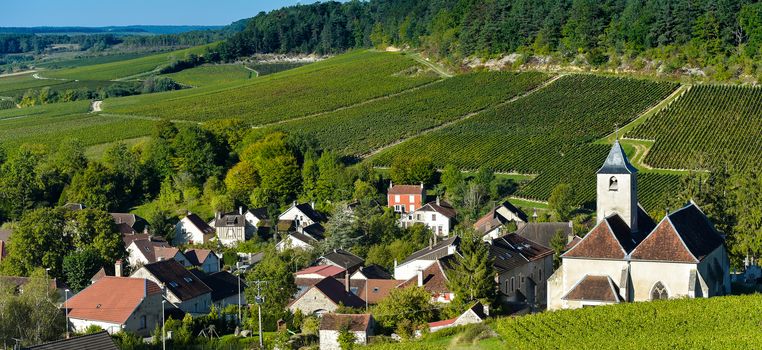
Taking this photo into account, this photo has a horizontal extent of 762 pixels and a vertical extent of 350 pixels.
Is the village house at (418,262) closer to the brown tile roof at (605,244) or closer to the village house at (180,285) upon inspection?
the village house at (180,285)

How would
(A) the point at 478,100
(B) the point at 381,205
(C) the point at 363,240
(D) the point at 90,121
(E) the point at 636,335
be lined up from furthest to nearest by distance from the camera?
(D) the point at 90,121
(A) the point at 478,100
(B) the point at 381,205
(C) the point at 363,240
(E) the point at 636,335

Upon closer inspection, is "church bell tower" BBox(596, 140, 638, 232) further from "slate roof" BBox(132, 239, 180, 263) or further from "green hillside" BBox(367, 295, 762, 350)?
"slate roof" BBox(132, 239, 180, 263)

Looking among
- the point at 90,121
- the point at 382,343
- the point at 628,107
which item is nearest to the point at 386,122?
the point at 628,107

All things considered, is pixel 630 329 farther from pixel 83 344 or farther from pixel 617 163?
pixel 83 344

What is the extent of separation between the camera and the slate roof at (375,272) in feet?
168

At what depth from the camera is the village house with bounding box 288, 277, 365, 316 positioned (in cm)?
4622

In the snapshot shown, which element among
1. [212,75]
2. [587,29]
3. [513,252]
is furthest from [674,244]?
[212,75]

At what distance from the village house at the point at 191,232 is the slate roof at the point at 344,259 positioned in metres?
13.4

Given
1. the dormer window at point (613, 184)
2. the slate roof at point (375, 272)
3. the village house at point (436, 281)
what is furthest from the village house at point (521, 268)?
the slate roof at point (375, 272)

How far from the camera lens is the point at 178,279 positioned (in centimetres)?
5047

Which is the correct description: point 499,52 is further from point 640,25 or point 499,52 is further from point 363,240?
point 363,240

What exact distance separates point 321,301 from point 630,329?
1510cm

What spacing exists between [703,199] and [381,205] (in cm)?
2371

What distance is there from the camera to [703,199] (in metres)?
54.5
